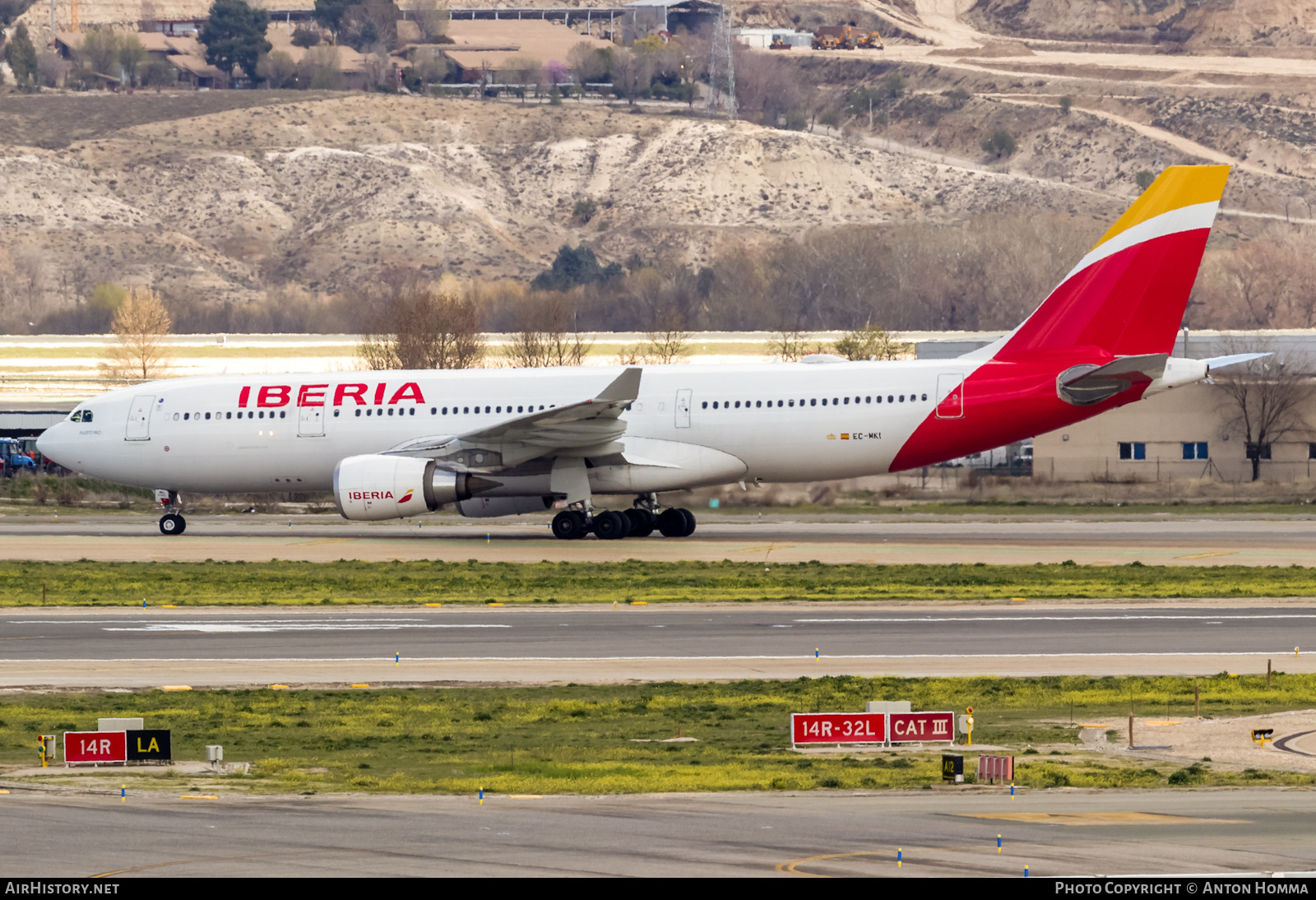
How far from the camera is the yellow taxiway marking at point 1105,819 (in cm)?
1416

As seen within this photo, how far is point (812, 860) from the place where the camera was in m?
13.0

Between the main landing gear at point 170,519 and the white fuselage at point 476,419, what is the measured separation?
86 cm

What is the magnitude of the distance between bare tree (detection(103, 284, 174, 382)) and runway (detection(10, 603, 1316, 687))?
67.8 m

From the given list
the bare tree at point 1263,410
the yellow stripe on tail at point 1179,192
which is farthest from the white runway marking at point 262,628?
the bare tree at point 1263,410

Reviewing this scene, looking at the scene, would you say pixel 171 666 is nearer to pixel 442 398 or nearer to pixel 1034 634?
pixel 1034 634

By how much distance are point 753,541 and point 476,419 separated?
24.8ft

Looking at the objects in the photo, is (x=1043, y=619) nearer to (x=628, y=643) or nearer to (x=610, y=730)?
(x=628, y=643)

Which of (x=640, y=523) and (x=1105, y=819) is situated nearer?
(x=1105, y=819)

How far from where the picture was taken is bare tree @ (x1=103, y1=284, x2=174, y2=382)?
9894cm

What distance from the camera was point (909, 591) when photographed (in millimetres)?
33344

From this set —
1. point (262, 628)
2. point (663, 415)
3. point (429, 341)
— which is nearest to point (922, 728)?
point (262, 628)

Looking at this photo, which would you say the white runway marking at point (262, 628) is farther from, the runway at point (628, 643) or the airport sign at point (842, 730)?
the airport sign at point (842, 730)

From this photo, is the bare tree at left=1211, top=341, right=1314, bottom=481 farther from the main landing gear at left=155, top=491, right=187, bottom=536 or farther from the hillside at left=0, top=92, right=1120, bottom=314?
the hillside at left=0, top=92, right=1120, bottom=314

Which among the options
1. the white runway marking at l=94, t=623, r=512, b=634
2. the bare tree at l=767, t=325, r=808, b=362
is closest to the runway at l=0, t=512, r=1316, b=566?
the white runway marking at l=94, t=623, r=512, b=634
